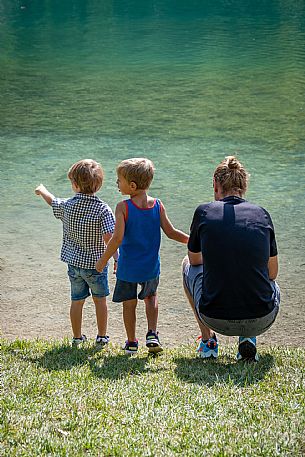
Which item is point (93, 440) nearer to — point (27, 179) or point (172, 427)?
point (172, 427)

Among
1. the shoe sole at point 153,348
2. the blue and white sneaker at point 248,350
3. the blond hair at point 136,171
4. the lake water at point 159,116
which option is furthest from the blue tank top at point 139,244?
the lake water at point 159,116

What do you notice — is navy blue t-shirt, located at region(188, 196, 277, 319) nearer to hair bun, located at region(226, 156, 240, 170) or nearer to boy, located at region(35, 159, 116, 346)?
hair bun, located at region(226, 156, 240, 170)

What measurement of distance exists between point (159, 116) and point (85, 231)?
25.3 feet

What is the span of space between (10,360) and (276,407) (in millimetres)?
1526

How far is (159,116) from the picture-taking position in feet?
39.7

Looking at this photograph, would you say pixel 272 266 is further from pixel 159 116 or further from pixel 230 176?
pixel 159 116

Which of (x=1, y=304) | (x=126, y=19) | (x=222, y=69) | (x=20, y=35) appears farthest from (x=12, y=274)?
(x=126, y=19)

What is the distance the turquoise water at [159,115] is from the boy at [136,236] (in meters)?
1.67

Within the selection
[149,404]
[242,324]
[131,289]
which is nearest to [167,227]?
[131,289]

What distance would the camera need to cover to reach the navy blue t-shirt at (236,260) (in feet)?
13.1

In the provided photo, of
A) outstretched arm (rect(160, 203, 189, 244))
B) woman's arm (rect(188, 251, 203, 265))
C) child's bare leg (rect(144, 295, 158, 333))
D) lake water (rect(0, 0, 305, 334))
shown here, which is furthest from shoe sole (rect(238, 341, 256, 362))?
lake water (rect(0, 0, 305, 334))

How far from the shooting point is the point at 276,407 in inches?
133

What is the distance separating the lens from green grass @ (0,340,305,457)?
119 inches

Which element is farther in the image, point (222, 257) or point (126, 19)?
point (126, 19)
